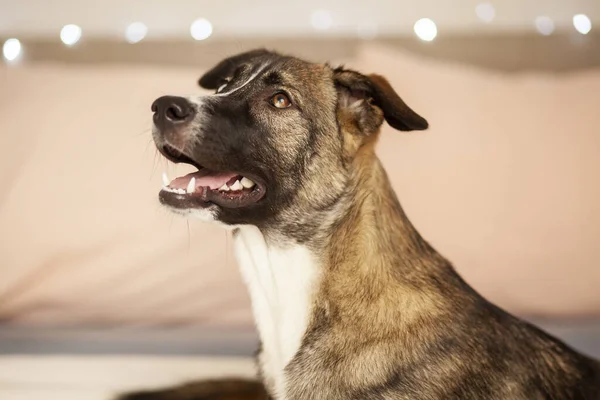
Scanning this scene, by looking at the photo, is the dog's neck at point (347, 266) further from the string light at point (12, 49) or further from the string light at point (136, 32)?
the string light at point (12, 49)

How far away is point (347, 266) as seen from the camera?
1792 millimetres

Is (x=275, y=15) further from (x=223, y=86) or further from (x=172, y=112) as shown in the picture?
(x=172, y=112)

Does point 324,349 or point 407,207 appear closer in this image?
point 324,349

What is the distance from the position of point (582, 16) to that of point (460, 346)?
187 centimetres

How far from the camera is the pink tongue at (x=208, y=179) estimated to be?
1754 mm

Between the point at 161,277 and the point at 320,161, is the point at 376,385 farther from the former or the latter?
the point at 161,277

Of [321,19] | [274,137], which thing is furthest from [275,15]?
[274,137]

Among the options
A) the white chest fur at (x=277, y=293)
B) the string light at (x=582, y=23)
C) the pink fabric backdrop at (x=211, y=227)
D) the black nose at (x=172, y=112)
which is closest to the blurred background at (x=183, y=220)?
the pink fabric backdrop at (x=211, y=227)

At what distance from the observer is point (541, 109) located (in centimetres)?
245

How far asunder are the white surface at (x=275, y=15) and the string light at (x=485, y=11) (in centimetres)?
1

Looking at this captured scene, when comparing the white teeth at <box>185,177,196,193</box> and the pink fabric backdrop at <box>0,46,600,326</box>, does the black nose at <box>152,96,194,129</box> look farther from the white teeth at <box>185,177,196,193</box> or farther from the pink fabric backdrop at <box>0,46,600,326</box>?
the pink fabric backdrop at <box>0,46,600,326</box>

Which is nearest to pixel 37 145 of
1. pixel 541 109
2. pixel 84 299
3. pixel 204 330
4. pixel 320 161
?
pixel 84 299

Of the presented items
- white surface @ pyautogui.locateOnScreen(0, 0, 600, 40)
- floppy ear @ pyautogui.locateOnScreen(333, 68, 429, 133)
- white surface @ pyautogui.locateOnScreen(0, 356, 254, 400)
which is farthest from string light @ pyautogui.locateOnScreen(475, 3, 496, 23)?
white surface @ pyautogui.locateOnScreen(0, 356, 254, 400)

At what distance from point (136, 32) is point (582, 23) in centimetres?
203
